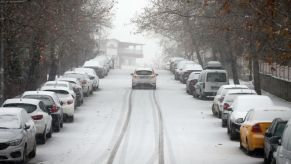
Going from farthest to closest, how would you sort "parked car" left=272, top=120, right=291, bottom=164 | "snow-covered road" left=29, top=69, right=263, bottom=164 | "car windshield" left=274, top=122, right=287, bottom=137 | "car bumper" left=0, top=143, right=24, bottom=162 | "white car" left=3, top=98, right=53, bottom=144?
"white car" left=3, top=98, right=53, bottom=144 → "snow-covered road" left=29, top=69, right=263, bottom=164 → "car bumper" left=0, top=143, right=24, bottom=162 → "car windshield" left=274, top=122, right=287, bottom=137 → "parked car" left=272, top=120, right=291, bottom=164

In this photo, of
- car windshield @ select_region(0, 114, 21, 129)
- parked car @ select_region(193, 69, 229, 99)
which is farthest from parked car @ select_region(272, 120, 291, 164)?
parked car @ select_region(193, 69, 229, 99)

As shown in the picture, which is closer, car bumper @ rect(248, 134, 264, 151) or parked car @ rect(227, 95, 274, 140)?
car bumper @ rect(248, 134, 264, 151)

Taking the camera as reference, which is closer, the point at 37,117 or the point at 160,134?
the point at 37,117

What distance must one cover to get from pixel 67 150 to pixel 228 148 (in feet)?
16.2

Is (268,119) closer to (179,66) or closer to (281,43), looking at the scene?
(281,43)

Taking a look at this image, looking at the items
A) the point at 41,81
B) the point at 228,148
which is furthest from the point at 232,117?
the point at 41,81

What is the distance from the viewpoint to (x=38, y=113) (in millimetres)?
26812

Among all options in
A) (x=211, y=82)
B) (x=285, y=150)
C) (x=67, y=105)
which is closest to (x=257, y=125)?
(x=285, y=150)

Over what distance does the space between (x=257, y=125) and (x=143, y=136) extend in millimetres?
6572

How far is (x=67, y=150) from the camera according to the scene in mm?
25156

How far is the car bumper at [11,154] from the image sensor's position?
21.0 m

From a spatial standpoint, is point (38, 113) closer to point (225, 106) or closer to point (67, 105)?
point (67, 105)

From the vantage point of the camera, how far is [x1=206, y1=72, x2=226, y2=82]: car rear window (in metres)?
48.3

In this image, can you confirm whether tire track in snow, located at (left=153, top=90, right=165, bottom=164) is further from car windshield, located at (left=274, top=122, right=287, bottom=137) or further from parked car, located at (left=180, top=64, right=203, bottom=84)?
parked car, located at (left=180, top=64, right=203, bottom=84)
